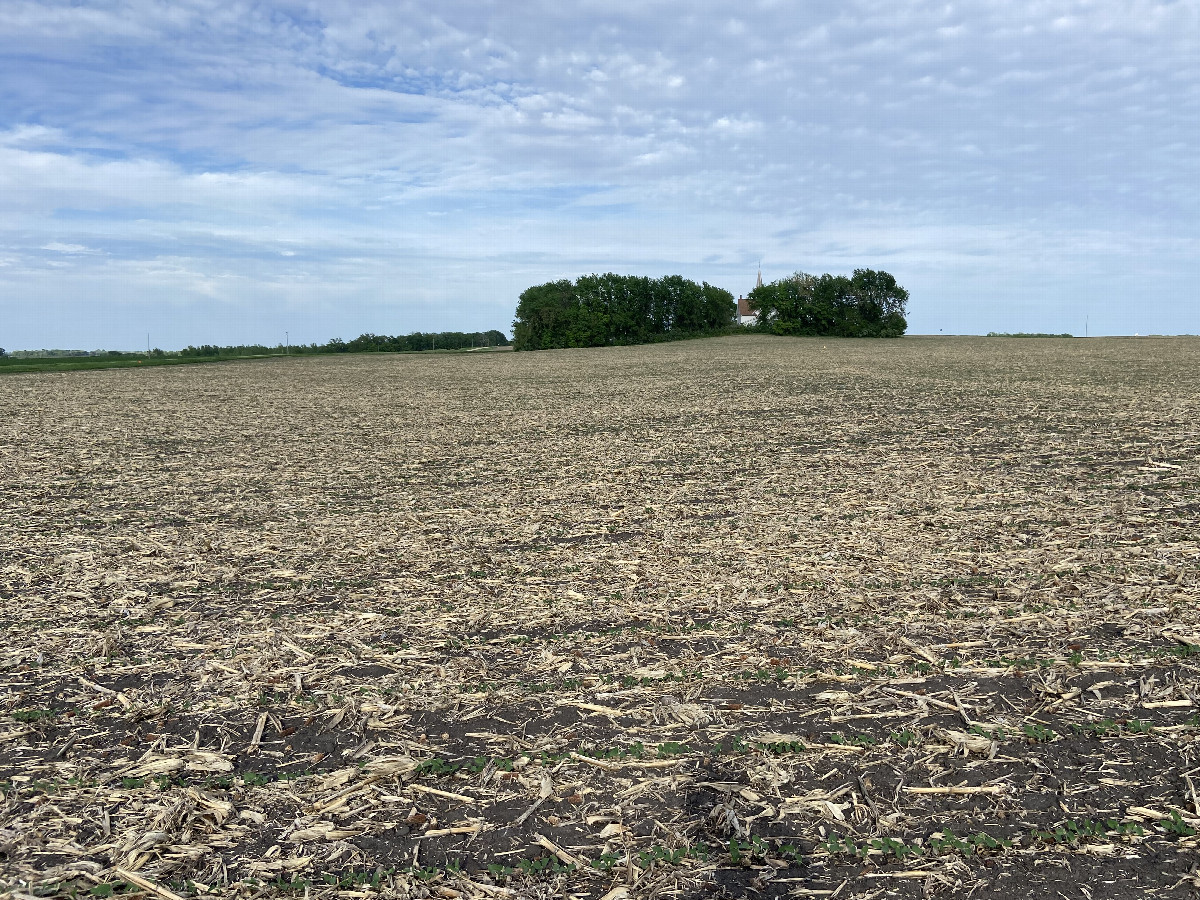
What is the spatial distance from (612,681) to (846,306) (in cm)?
7053

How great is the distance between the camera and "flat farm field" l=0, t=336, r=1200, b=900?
383 cm

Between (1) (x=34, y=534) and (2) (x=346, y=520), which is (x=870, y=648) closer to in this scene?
(2) (x=346, y=520)

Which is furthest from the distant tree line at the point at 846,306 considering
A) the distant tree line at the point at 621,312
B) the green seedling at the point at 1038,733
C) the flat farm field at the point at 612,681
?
the green seedling at the point at 1038,733

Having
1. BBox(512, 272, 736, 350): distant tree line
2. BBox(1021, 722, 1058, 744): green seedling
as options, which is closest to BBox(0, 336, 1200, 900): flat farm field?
BBox(1021, 722, 1058, 744): green seedling

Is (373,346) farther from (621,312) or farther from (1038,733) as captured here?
(1038,733)

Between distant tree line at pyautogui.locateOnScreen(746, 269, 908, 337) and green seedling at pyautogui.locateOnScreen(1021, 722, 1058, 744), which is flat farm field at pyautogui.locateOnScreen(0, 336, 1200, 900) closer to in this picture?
green seedling at pyautogui.locateOnScreen(1021, 722, 1058, 744)

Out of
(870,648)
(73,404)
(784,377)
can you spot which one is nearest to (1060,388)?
(784,377)

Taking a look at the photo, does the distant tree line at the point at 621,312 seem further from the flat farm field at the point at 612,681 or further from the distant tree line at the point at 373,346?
the flat farm field at the point at 612,681

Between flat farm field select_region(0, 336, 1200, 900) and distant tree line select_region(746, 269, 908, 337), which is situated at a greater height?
distant tree line select_region(746, 269, 908, 337)

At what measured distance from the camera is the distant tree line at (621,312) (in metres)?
75.2

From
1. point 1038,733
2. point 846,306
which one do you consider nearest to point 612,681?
point 1038,733

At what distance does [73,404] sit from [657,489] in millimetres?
23693

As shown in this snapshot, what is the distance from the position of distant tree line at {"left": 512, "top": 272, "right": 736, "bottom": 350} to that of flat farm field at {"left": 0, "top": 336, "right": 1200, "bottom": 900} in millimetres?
63123

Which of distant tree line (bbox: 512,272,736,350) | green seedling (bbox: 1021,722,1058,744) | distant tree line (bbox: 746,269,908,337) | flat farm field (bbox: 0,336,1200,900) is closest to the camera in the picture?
flat farm field (bbox: 0,336,1200,900)
